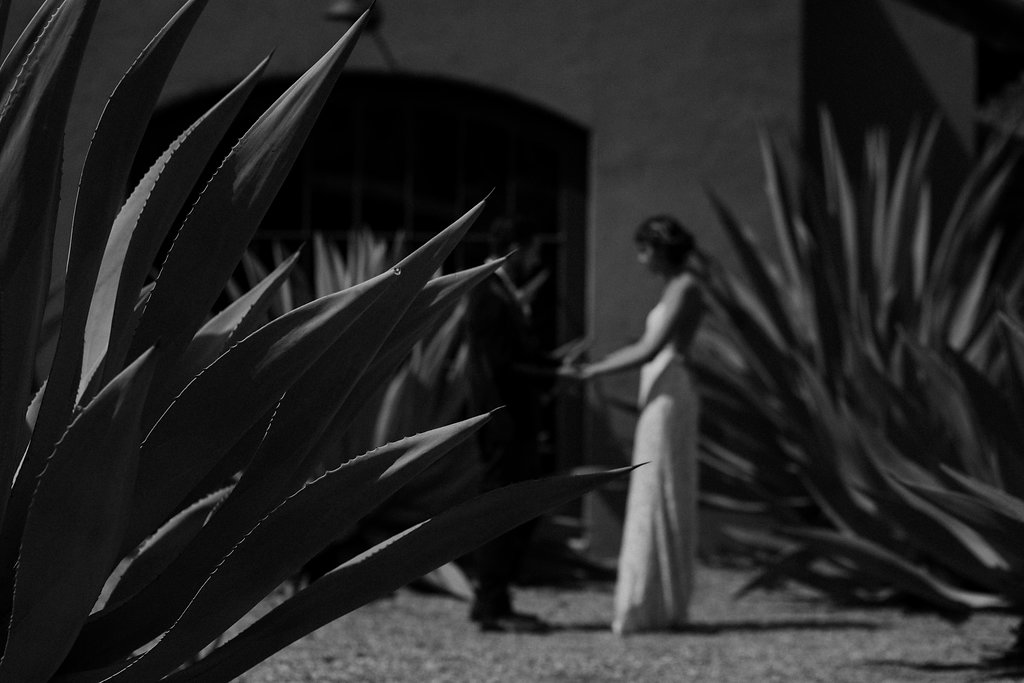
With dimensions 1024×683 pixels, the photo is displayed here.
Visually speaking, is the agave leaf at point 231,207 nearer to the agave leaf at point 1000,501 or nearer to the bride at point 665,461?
the agave leaf at point 1000,501

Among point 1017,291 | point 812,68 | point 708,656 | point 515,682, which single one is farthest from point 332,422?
point 812,68

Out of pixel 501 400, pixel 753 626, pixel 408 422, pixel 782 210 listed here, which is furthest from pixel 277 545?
pixel 782 210

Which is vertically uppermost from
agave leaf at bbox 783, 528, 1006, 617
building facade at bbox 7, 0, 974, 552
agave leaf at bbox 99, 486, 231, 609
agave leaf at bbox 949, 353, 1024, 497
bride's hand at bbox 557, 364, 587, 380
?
building facade at bbox 7, 0, 974, 552

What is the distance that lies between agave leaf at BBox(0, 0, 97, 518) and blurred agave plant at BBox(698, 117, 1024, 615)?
3.62m

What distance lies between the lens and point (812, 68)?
28.0 ft

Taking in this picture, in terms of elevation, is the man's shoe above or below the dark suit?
below

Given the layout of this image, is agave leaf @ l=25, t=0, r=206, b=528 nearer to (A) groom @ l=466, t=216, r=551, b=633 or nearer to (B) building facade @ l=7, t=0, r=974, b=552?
(A) groom @ l=466, t=216, r=551, b=633

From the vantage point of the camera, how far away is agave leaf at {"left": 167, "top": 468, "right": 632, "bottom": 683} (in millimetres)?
2178

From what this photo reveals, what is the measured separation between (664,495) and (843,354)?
1.33 m

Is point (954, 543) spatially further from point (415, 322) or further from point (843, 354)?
point (415, 322)

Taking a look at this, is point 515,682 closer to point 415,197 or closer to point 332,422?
point 332,422

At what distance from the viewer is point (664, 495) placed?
612 cm

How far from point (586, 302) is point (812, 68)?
181 cm

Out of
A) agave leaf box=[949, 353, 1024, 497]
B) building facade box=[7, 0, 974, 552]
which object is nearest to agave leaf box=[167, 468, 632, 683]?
agave leaf box=[949, 353, 1024, 497]
